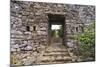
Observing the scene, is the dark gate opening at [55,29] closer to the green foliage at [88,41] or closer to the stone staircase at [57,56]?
the stone staircase at [57,56]

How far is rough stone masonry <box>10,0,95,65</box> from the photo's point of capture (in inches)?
90.6

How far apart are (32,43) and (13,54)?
27 centimetres

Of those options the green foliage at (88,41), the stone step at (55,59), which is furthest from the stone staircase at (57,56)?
the green foliage at (88,41)

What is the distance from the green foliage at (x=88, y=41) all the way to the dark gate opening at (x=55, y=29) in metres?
0.27

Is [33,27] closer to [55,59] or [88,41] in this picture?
[55,59]

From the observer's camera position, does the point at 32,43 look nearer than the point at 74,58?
Yes

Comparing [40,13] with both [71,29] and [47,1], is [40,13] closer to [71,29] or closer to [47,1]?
[47,1]

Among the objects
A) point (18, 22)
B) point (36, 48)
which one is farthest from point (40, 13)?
point (36, 48)

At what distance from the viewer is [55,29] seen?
7.92 feet

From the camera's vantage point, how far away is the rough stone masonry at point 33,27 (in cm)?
230

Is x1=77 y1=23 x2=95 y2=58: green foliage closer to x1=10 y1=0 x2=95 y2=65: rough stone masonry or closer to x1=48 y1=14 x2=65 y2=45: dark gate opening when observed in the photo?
x1=10 y1=0 x2=95 y2=65: rough stone masonry

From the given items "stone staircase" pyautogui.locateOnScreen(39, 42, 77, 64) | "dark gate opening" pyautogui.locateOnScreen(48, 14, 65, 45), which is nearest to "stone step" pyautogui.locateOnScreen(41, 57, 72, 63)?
"stone staircase" pyautogui.locateOnScreen(39, 42, 77, 64)

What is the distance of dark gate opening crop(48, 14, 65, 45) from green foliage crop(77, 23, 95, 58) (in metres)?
0.27

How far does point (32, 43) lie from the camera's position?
93.1 inches
